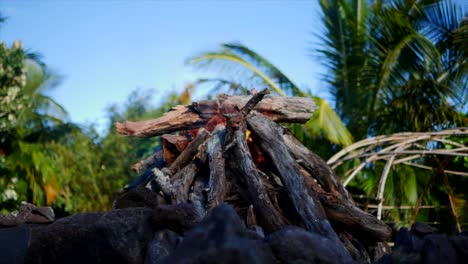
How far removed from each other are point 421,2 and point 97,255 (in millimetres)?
11998

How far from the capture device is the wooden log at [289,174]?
590cm

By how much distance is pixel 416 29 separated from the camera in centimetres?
1468

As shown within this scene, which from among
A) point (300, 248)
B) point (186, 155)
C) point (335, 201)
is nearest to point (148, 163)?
point (186, 155)

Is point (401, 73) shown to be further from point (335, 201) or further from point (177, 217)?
point (177, 217)

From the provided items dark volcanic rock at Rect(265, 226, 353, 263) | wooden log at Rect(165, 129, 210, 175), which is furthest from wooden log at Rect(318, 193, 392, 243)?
dark volcanic rock at Rect(265, 226, 353, 263)

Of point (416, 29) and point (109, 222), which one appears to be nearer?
point (109, 222)

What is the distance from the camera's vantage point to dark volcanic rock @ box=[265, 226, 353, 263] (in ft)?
12.3

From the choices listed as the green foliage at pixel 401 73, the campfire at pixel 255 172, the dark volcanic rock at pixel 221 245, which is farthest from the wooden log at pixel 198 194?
the green foliage at pixel 401 73

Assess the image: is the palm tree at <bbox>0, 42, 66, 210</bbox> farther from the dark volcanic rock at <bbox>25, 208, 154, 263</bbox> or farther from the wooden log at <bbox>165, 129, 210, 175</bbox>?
the dark volcanic rock at <bbox>25, 208, 154, 263</bbox>

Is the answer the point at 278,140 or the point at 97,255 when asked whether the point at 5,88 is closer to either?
the point at 278,140

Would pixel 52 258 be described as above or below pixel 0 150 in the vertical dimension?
below

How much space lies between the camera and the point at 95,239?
184 inches

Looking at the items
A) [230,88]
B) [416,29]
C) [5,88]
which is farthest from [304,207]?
[5,88]

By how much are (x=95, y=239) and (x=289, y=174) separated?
92.8 inches
